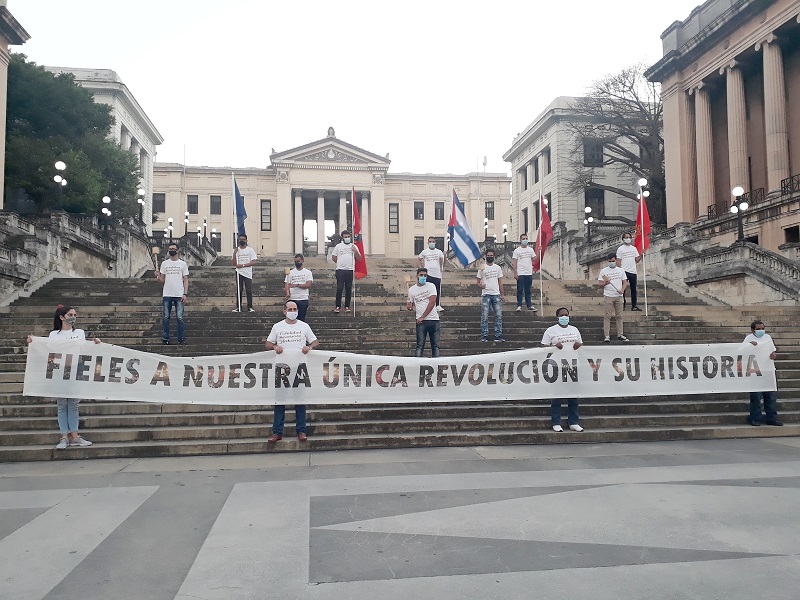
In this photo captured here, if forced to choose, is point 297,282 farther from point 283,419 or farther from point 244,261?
point 283,419

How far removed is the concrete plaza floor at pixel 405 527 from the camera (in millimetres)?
3852

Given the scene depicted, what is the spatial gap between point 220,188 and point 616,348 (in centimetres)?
7031

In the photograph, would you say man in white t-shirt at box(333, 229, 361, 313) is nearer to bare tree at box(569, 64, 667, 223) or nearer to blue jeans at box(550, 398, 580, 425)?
blue jeans at box(550, 398, 580, 425)

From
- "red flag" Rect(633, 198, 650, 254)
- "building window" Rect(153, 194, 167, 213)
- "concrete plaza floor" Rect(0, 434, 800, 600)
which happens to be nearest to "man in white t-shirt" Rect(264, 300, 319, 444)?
"concrete plaza floor" Rect(0, 434, 800, 600)

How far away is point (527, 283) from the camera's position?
14.8 m

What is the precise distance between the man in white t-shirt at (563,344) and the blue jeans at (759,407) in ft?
8.89

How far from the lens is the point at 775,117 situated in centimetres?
2906

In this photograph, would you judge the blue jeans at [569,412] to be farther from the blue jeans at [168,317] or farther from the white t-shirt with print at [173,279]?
the white t-shirt with print at [173,279]

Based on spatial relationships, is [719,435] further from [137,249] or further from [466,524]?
[137,249]

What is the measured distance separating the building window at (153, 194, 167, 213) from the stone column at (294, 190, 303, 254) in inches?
606

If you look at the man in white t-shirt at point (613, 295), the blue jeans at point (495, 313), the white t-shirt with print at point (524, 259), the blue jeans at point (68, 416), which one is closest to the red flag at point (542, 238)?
the white t-shirt with print at point (524, 259)

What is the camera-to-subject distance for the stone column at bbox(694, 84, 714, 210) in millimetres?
33906

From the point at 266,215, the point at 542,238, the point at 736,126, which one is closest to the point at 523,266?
the point at 542,238

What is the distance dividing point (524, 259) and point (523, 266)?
225 mm
